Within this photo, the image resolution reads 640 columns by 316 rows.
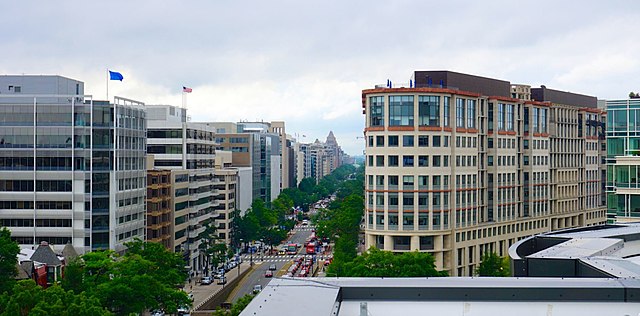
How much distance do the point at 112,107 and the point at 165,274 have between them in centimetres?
2623

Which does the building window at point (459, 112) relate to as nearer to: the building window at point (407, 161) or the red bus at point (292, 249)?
the building window at point (407, 161)

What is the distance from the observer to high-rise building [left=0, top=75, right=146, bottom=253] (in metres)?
80.5

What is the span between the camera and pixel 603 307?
17672mm

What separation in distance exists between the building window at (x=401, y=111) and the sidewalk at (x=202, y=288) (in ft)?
111

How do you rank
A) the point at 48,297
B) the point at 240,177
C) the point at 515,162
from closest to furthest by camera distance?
the point at 48,297
the point at 515,162
the point at 240,177

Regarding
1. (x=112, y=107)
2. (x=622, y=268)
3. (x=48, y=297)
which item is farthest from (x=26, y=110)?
(x=622, y=268)

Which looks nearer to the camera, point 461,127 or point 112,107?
point 112,107

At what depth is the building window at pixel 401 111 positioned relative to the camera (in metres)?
86.8

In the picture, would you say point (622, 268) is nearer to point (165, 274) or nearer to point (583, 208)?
point (165, 274)

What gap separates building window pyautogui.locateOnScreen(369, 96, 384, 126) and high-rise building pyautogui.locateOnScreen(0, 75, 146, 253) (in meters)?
31.4

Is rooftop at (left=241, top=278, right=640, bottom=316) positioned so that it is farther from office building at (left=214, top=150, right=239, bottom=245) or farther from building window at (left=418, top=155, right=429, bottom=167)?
office building at (left=214, top=150, right=239, bottom=245)

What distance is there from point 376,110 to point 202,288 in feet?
124

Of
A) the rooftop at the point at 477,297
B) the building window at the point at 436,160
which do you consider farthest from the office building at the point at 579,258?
the building window at the point at 436,160

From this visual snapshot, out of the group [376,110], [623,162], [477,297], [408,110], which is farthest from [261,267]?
[477,297]
